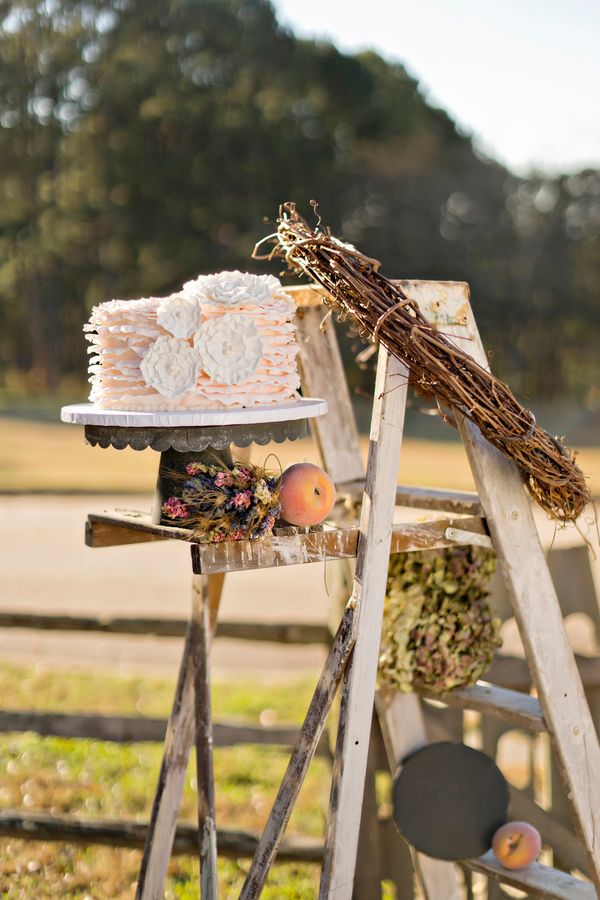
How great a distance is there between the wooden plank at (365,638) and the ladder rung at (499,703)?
455 millimetres

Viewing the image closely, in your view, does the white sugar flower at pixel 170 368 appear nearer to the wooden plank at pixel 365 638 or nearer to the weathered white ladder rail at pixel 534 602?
the wooden plank at pixel 365 638

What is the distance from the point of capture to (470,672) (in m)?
2.65

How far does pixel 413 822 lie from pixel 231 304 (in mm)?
1470

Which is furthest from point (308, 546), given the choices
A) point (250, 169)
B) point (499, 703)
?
point (250, 169)

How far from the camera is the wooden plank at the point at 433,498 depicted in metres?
2.71

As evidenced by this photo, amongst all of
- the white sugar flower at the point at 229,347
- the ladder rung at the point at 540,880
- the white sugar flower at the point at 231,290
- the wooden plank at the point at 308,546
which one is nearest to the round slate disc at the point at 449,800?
the ladder rung at the point at 540,880

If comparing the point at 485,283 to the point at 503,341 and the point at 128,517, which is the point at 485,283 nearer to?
the point at 503,341

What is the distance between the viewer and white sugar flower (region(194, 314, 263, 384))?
2064mm

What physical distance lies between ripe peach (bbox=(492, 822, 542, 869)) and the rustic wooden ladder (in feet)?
0.10

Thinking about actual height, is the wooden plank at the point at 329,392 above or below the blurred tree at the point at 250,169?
below

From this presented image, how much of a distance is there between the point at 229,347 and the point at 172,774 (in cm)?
130

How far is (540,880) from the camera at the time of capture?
251cm

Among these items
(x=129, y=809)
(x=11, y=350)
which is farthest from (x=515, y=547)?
(x=11, y=350)

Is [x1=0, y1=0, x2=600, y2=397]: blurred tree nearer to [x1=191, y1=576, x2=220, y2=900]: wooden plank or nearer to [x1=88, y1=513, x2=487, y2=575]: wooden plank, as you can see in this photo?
[x1=191, y1=576, x2=220, y2=900]: wooden plank
